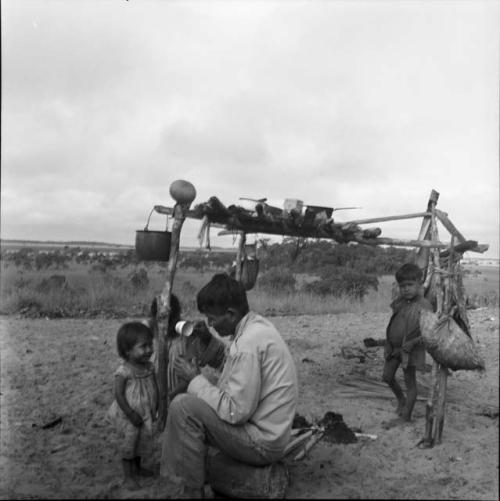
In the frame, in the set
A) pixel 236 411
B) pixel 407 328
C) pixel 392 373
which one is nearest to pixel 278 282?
pixel 392 373

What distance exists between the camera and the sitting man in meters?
2.60

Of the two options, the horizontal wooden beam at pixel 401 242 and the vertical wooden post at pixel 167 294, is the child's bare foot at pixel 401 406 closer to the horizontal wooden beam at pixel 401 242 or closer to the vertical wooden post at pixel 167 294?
the horizontal wooden beam at pixel 401 242

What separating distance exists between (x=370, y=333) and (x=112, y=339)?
3.40 metres

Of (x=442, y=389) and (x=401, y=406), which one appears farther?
(x=401, y=406)

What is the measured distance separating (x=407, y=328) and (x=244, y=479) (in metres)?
1.96

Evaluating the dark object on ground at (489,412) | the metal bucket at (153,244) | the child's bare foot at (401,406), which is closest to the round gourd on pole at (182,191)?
the metal bucket at (153,244)

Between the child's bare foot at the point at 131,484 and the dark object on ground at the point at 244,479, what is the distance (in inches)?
19.6

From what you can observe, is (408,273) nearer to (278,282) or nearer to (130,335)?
(130,335)

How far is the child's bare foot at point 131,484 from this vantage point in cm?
301

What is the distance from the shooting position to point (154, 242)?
3.62 m

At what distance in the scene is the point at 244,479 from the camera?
107 inches

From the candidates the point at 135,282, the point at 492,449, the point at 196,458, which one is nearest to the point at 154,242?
the point at 196,458

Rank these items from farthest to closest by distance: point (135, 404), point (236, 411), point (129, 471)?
point (135, 404)
point (129, 471)
point (236, 411)

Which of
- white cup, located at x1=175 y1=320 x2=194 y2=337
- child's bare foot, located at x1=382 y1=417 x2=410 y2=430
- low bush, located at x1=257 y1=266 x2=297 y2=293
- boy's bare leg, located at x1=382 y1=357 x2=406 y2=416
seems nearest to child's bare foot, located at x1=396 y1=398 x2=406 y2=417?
boy's bare leg, located at x1=382 y1=357 x2=406 y2=416
